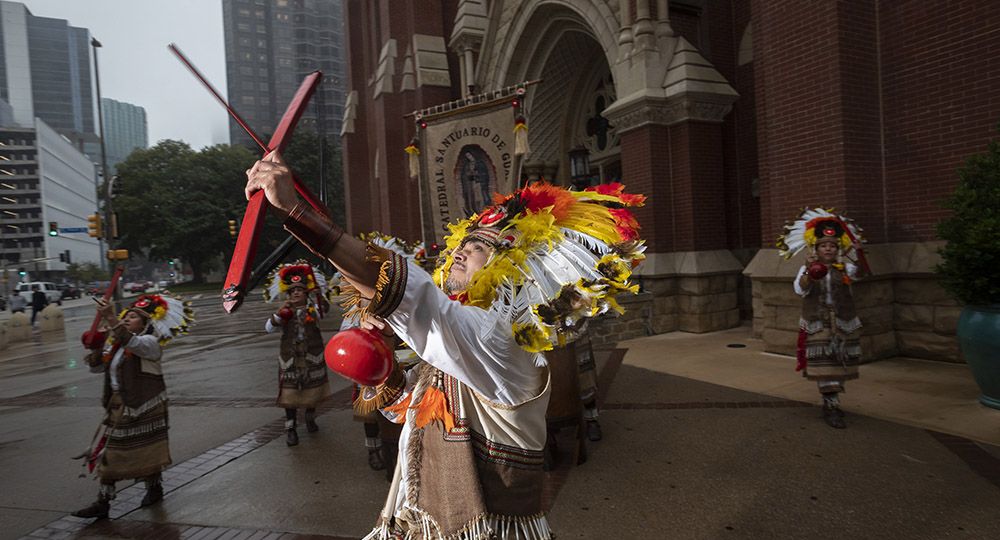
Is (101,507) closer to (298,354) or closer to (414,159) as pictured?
(298,354)

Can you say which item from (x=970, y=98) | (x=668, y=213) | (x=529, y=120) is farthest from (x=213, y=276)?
(x=970, y=98)

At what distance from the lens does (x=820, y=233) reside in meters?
5.22

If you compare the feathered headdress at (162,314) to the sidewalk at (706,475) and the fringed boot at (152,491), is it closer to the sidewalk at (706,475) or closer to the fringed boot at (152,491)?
the fringed boot at (152,491)

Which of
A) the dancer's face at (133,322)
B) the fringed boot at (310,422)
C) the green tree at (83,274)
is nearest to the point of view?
the dancer's face at (133,322)

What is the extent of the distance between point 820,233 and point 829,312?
80 cm

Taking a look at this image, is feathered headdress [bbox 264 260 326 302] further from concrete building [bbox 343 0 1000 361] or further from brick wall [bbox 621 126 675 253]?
brick wall [bbox 621 126 675 253]

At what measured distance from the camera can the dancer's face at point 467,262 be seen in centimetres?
208

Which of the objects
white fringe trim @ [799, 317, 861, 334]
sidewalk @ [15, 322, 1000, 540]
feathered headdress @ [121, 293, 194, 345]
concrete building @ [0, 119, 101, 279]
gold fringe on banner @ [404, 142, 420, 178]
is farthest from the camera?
concrete building @ [0, 119, 101, 279]

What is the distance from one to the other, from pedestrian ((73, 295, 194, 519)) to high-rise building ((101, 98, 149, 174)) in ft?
568

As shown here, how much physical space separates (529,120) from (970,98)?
9.63 m

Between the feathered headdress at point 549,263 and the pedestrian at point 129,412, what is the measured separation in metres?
3.63

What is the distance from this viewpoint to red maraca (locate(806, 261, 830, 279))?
16.5 feet

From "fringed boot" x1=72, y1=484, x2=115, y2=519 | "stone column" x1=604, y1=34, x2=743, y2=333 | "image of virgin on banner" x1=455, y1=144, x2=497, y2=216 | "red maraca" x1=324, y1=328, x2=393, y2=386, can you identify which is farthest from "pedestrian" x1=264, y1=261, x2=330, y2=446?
"stone column" x1=604, y1=34, x2=743, y2=333

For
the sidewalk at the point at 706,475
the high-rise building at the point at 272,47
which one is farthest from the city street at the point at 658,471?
the high-rise building at the point at 272,47
